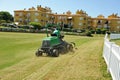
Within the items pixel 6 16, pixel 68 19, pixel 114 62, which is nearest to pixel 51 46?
pixel 114 62

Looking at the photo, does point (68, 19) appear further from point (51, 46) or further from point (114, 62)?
point (114, 62)

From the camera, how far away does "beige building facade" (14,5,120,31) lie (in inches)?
4865

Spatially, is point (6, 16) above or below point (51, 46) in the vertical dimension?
above

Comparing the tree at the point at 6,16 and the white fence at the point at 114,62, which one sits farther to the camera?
the tree at the point at 6,16

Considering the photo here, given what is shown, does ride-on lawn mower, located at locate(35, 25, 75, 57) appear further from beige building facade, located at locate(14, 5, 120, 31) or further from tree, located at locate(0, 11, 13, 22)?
tree, located at locate(0, 11, 13, 22)

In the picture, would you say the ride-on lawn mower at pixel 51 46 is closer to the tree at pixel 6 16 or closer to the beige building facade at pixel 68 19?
the beige building facade at pixel 68 19

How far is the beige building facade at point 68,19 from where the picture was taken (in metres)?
124

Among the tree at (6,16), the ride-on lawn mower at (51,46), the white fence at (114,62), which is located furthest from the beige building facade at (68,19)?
the white fence at (114,62)

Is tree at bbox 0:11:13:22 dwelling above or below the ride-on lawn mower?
above

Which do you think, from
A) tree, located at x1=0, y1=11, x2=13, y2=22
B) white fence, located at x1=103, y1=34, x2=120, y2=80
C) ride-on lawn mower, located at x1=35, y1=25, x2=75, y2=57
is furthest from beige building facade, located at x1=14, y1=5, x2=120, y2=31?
white fence, located at x1=103, y1=34, x2=120, y2=80

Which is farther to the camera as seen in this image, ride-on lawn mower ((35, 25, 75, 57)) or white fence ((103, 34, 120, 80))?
ride-on lawn mower ((35, 25, 75, 57))

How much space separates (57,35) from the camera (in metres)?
18.6

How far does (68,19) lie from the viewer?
124500mm

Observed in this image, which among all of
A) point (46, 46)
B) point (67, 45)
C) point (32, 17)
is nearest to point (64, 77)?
point (46, 46)
